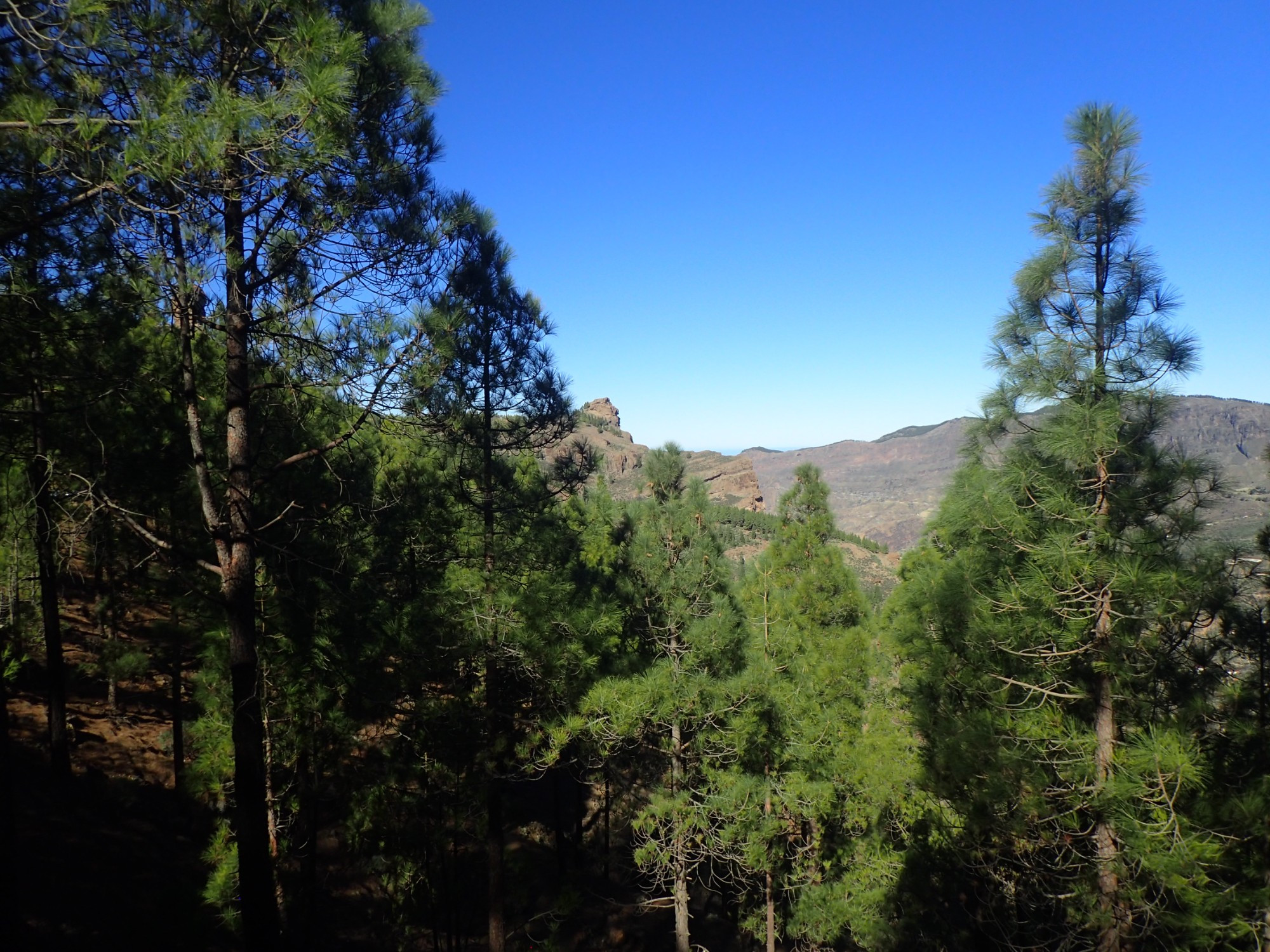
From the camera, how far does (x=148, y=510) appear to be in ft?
24.1

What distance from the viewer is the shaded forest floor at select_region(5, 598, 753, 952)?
787cm

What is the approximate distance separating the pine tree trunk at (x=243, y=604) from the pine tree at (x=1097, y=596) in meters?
6.12

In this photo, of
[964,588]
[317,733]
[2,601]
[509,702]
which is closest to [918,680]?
[964,588]

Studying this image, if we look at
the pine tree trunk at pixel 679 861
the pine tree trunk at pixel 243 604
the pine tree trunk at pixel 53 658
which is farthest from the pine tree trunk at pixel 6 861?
the pine tree trunk at pixel 679 861

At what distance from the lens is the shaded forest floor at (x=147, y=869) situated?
787 centimetres

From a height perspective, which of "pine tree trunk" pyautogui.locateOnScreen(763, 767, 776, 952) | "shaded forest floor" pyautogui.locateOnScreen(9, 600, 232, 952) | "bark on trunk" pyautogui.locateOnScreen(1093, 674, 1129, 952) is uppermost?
"bark on trunk" pyautogui.locateOnScreen(1093, 674, 1129, 952)

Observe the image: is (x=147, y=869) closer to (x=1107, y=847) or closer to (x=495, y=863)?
(x=495, y=863)

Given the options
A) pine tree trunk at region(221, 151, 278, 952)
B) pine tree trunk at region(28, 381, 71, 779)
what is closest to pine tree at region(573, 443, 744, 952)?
pine tree trunk at region(221, 151, 278, 952)

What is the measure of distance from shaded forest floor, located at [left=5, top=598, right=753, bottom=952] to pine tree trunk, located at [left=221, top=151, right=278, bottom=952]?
8.71 feet

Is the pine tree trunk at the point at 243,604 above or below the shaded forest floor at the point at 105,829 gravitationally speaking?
above

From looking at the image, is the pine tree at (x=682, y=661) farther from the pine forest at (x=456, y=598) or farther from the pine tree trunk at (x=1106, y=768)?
the pine tree trunk at (x=1106, y=768)

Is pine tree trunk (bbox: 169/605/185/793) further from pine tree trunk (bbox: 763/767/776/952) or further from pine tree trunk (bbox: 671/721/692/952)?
pine tree trunk (bbox: 763/767/776/952)

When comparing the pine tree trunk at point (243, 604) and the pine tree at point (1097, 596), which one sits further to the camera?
the pine tree at point (1097, 596)

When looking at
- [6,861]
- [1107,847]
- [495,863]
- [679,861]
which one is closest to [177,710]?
[6,861]
